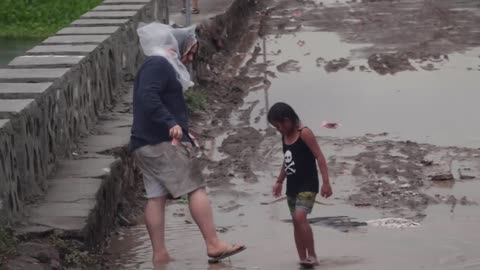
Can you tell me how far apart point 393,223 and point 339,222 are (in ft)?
1.30

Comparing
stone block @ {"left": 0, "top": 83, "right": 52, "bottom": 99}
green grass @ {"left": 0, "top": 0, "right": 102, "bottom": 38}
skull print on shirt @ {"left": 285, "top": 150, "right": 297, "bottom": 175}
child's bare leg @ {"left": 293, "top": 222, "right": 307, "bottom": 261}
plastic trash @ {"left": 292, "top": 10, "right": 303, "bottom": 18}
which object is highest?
stone block @ {"left": 0, "top": 83, "right": 52, "bottom": 99}

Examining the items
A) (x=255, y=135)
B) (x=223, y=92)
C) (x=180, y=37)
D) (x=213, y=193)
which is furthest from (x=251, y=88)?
(x=180, y=37)

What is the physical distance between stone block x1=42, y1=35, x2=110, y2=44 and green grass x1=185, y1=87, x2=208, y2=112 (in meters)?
2.55

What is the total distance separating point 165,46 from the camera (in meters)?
6.86

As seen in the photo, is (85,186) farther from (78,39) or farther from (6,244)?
(78,39)

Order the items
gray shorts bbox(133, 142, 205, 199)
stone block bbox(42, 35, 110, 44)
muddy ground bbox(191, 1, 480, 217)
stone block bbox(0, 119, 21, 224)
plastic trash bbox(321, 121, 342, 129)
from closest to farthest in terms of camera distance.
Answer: stone block bbox(0, 119, 21, 224) → gray shorts bbox(133, 142, 205, 199) → muddy ground bbox(191, 1, 480, 217) → stone block bbox(42, 35, 110, 44) → plastic trash bbox(321, 121, 342, 129)

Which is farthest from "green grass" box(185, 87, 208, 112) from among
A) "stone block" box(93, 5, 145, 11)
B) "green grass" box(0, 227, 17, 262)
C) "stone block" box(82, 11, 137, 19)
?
"green grass" box(0, 227, 17, 262)

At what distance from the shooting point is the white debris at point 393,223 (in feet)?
25.9

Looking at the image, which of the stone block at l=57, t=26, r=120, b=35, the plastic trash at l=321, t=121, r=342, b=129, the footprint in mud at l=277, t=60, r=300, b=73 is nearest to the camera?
the stone block at l=57, t=26, r=120, b=35

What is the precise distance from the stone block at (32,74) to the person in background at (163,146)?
1086mm

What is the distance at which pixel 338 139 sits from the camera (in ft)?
36.0

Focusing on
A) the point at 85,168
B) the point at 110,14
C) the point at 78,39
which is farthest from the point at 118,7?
the point at 85,168

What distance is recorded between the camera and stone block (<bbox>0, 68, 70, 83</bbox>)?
769 cm

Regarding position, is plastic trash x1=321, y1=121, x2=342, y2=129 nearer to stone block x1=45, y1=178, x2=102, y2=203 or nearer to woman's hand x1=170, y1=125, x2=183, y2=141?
stone block x1=45, y1=178, x2=102, y2=203
